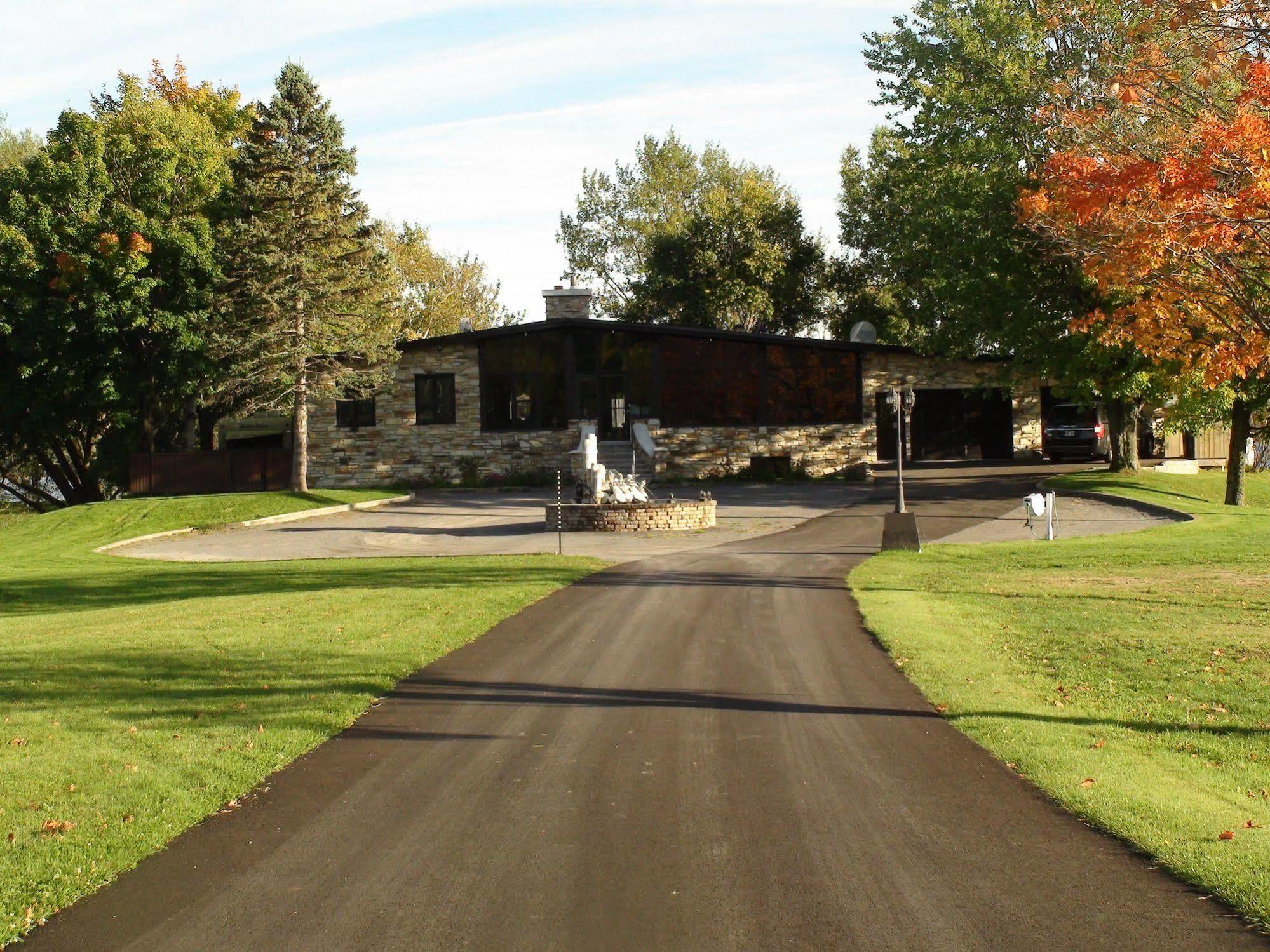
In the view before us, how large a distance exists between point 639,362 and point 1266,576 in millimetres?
23507

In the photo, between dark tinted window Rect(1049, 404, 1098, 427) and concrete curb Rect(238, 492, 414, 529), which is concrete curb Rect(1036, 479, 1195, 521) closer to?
dark tinted window Rect(1049, 404, 1098, 427)

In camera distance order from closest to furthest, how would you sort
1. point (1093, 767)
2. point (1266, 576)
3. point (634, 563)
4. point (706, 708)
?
point (1093, 767)
point (706, 708)
point (1266, 576)
point (634, 563)

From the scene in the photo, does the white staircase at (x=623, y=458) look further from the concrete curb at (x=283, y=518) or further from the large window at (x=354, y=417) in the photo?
the large window at (x=354, y=417)

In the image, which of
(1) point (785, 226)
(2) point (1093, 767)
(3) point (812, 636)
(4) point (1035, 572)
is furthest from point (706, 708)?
(1) point (785, 226)

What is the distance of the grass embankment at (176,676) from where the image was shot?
623 centimetres

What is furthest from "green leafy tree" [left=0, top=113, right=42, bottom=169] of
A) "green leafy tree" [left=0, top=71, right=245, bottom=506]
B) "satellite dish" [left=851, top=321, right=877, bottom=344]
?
"satellite dish" [left=851, top=321, right=877, bottom=344]

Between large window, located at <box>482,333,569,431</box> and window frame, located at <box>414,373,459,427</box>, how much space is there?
39.1 inches

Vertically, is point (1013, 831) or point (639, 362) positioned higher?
point (639, 362)

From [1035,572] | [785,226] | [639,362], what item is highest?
[785,226]

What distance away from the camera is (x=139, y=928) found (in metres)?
4.98

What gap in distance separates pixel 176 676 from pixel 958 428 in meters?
35.4

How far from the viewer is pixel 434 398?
38500 millimetres

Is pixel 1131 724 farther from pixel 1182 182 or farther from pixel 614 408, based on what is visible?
pixel 614 408

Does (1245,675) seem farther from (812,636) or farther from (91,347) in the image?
(91,347)
